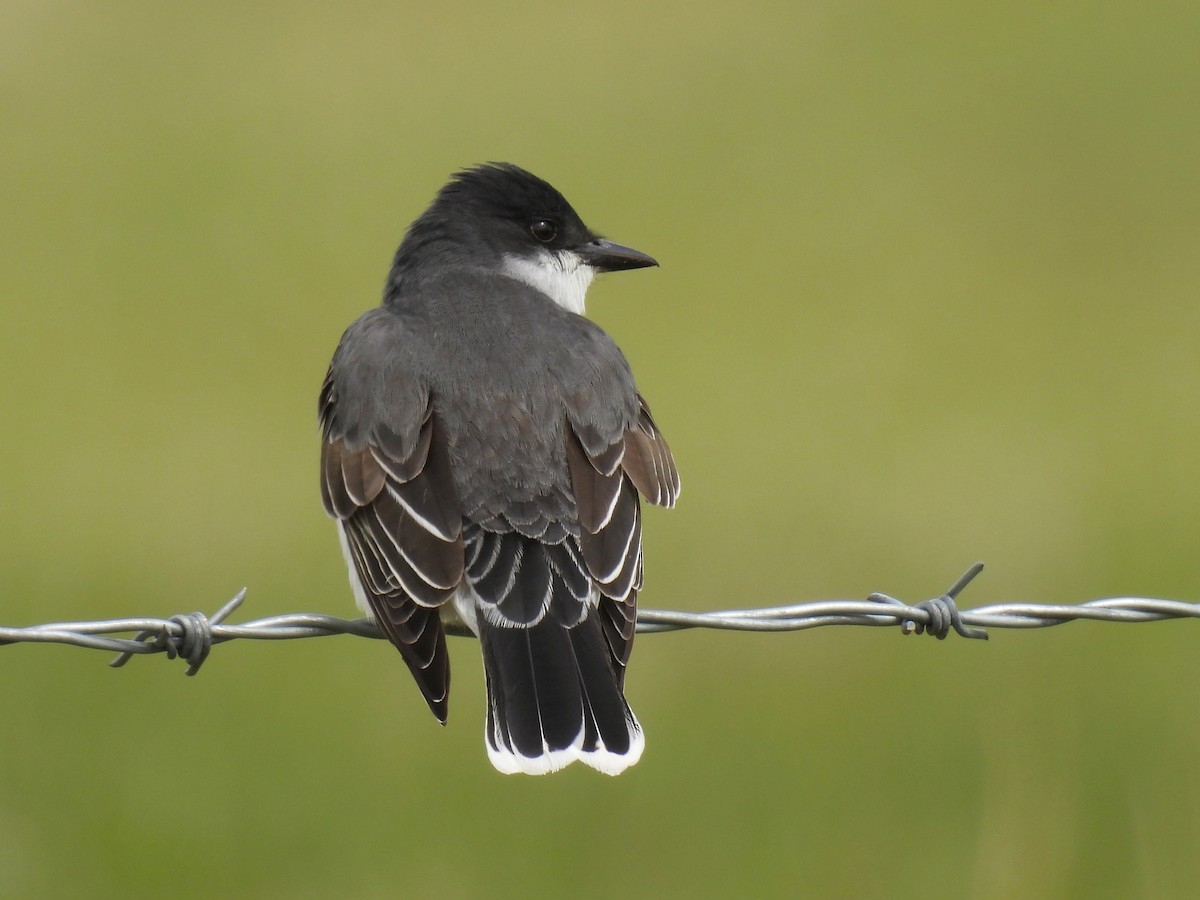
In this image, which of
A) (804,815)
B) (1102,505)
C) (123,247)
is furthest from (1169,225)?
(804,815)

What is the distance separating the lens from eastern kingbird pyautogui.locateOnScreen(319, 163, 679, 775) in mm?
5160

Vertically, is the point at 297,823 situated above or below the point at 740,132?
below

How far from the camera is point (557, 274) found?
730cm

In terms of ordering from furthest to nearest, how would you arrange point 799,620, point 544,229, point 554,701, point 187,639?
point 544,229, point 554,701, point 799,620, point 187,639

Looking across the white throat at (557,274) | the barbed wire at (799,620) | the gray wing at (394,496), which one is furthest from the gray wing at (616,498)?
the white throat at (557,274)

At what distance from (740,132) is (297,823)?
10862 mm

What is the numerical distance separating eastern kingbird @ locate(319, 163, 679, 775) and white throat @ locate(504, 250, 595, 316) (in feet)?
1.46

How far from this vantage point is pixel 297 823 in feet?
22.8

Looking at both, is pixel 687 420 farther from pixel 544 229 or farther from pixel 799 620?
pixel 799 620

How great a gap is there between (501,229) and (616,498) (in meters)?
1.85

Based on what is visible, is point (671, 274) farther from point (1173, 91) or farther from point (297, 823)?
point (297, 823)

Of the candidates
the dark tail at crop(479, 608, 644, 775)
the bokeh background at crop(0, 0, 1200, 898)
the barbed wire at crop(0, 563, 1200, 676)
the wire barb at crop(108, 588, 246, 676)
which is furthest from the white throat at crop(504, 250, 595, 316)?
the wire barb at crop(108, 588, 246, 676)

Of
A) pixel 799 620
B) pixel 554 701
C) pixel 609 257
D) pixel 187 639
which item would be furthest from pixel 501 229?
pixel 187 639

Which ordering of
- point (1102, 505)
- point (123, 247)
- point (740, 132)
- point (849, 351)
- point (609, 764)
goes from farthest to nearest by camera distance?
1. point (740, 132)
2. point (123, 247)
3. point (849, 351)
4. point (1102, 505)
5. point (609, 764)
